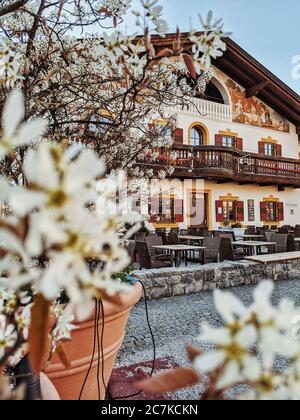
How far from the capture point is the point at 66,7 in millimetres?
2584

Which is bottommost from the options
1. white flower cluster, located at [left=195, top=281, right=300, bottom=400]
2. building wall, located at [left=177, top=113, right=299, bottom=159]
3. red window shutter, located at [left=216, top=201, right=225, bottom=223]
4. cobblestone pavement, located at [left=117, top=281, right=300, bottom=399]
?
cobblestone pavement, located at [left=117, top=281, right=300, bottom=399]

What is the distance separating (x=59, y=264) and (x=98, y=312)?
1.44 m

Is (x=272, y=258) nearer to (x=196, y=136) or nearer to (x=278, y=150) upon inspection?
(x=196, y=136)

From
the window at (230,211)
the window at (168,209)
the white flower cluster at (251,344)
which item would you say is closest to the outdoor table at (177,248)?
the white flower cluster at (251,344)

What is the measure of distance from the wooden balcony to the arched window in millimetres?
2101

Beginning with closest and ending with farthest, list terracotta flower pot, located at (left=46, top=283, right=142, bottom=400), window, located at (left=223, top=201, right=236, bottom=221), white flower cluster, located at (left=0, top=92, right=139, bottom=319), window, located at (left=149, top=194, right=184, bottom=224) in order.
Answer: white flower cluster, located at (left=0, top=92, right=139, bottom=319)
terracotta flower pot, located at (left=46, top=283, right=142, bottom=400)
window, located at (left=149, top=194, right=184, bottom=224)
window, located at (left=223, top=201, right=236, bottom=221)

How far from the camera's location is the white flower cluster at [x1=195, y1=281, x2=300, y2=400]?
0.36 m

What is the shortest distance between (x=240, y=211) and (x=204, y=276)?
39.9ft

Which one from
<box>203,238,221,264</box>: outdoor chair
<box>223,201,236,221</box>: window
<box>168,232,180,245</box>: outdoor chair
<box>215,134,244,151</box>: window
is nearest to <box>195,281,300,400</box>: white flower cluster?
<box>203,238,221,264</box>: outdoor chair

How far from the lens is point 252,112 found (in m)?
17.1

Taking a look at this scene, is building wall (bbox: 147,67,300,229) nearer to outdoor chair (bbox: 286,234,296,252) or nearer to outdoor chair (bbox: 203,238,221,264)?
outdoor chair (bbox: 286,234,296,252)

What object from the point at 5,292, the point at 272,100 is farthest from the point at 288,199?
the point at 5,292

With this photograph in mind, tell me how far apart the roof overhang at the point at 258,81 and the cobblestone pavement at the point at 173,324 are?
13.1 metres

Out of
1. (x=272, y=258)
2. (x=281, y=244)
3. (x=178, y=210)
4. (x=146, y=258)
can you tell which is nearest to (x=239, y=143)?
(x=178, y=210)
